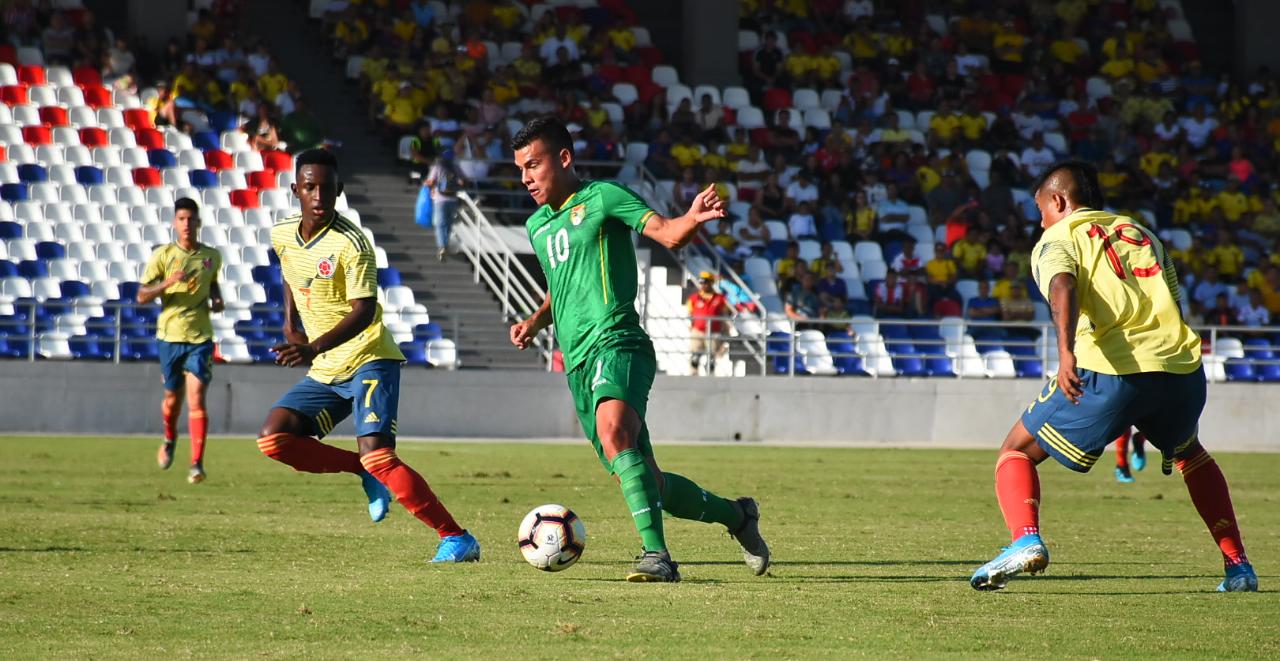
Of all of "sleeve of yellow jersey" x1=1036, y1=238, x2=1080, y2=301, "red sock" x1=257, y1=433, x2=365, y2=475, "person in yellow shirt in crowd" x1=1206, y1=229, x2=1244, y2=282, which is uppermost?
"person in yellow shirt in crowd" x1=1206, y1=229, x2=1244, y2=282

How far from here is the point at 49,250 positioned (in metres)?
25.1

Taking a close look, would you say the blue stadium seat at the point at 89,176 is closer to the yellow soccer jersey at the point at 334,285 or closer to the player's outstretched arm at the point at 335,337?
the yellow soccer jersey at the point at 334,285

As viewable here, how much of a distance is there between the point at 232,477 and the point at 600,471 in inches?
148

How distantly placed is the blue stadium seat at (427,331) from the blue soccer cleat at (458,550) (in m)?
15.6

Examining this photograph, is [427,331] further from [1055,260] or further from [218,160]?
[1055,260]

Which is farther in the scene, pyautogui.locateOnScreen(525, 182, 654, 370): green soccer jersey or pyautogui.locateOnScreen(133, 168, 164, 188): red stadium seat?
pyautogui.locateOnScreen(133, 168, 164, 188): red stadium seat

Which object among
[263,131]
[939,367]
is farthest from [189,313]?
[939,367]

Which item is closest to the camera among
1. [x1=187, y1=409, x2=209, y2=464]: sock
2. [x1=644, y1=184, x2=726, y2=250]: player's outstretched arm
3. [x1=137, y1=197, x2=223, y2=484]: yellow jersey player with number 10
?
[x1=644, y1=184, x2=726, y2=250]: player's outstretched arm

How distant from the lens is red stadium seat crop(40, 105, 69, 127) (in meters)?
26.5

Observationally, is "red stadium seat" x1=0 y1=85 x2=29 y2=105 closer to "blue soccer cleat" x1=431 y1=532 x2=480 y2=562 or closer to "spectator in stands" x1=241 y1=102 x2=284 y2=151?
"spectator in stands" x1=241 y1=102 x2=284 y2=151

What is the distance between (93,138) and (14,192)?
1624mm

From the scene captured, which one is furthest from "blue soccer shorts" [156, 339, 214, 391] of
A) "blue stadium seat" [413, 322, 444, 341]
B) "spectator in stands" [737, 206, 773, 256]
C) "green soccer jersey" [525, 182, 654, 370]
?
"spectator in stands" [737, 206, 773, 256]

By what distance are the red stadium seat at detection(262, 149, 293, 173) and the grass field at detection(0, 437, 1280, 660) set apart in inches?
469

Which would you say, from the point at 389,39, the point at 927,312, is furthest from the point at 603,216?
the point at 389,39
